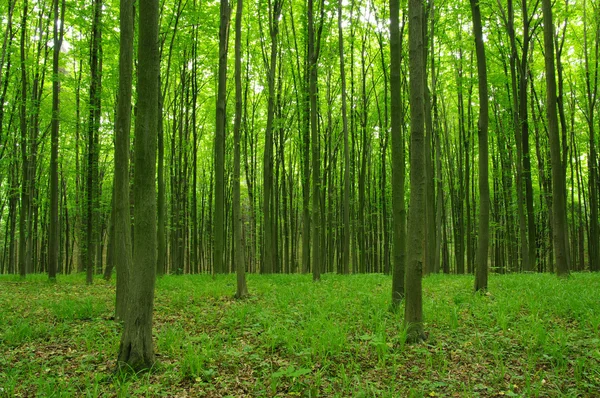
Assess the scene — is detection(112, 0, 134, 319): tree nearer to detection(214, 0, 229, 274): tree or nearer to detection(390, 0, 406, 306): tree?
detection(214, 0, 229, 274): tree

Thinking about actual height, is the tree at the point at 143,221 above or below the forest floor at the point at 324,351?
above

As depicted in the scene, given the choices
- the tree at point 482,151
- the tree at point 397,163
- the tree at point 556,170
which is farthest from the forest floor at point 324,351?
the tree at point 556,170

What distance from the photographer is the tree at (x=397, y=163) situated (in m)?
5.55

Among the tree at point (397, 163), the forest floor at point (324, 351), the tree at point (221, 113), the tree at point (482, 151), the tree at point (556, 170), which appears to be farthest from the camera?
the tree at point (556, 170)

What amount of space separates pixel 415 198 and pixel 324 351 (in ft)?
7.38

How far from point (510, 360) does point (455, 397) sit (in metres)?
1.15

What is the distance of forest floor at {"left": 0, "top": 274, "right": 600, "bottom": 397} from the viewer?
3594 millimetres

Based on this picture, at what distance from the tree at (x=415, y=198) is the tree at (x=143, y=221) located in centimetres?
318

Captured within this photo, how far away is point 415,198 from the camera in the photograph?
15.6ft

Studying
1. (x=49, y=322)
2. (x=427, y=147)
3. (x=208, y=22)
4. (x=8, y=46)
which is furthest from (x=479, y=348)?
(x=8, y=46)

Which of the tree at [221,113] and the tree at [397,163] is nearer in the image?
the tree at [397,163]

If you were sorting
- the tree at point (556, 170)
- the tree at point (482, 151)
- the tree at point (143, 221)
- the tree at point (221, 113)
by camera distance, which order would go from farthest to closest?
1. the tree at point (556, 170)
2. the tree at point (221, 113)
3. the tree at point (482, 151)
4. the tree at point (143, 221)

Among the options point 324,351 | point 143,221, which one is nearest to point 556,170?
point 324,351

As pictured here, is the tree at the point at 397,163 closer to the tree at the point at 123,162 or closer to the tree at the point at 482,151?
the tree at the point at 482,151
